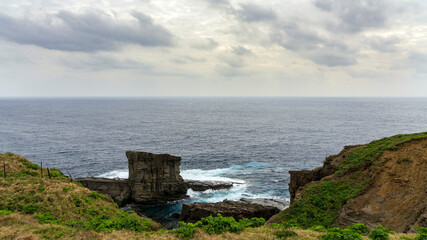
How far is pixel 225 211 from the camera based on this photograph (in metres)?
40.8

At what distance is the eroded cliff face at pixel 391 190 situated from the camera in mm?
26188

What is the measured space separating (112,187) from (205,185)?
1995 cm

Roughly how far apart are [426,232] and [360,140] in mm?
99759

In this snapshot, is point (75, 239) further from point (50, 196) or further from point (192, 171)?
point (192, 171)

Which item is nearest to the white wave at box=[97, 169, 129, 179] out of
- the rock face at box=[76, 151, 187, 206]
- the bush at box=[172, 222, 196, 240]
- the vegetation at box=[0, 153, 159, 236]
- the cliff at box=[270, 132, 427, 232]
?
the rock face at box=[76, 151, 187, 206]

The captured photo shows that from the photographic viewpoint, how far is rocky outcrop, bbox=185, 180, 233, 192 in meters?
61.4

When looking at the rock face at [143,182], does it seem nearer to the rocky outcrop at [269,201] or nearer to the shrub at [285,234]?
the rocky outcrop at [269,201]

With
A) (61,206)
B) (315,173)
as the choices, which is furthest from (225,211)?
(61,206)

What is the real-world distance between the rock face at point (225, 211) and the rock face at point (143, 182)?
1435cm

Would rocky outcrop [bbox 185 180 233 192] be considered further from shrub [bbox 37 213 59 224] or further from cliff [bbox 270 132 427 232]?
shrub [bbox 37 213 59 224]

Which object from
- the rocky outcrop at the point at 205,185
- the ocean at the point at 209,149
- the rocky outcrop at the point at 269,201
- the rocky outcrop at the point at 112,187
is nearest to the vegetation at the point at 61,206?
the rocky outcrop at the point at 112,187

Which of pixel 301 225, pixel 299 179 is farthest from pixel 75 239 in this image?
pixel 299 179

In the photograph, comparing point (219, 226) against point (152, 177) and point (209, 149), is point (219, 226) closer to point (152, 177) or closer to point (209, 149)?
point (152, 177)

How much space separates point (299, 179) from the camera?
41.1 meters
